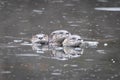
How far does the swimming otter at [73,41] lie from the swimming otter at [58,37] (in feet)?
0.40

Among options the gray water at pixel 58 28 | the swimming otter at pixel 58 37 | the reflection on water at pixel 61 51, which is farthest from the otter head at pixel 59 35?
the gray water at pixel 58 28

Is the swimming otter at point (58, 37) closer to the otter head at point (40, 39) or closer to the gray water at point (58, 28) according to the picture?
the otter head at point (40, 39)

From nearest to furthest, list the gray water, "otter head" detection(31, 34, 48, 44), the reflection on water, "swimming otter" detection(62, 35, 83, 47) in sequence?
the gray water, the reflection on water, "swimming otter" detection(62, 35, 83, 47), "otter head" detection(31, 34, 48, 44)

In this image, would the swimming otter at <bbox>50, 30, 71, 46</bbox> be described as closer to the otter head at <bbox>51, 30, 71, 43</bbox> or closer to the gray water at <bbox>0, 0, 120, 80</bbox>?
the otter head at <bbox>51, 30, 71, 43</bbox>

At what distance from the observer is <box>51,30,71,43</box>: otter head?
11.5 m

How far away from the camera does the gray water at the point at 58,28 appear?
929 centimetres

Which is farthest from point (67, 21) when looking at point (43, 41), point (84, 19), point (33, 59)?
point (33, 59)

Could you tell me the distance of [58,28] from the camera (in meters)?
13.0

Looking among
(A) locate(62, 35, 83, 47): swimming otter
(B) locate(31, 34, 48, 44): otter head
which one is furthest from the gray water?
(A) locate(62, 35, 83, 47): swimming otter

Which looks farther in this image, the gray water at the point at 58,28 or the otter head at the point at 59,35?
the otter head at the point at 59,35

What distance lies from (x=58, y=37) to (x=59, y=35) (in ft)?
0.34

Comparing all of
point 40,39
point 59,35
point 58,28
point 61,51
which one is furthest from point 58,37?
point 58,28

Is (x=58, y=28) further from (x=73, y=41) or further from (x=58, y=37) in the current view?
(x=73, y=41)

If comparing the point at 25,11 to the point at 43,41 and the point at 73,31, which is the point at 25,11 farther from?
the point at 43,41
